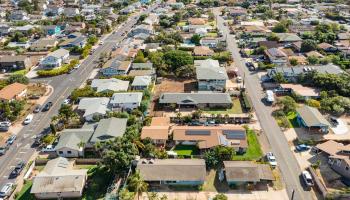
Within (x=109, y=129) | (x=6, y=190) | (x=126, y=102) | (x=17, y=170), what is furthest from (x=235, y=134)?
(x=6, y=190)

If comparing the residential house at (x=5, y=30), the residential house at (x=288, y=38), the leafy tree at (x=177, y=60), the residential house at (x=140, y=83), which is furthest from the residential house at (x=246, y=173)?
the residential house at (x=5, y=30)

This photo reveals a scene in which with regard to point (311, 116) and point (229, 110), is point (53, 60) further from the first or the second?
point (311, 116)

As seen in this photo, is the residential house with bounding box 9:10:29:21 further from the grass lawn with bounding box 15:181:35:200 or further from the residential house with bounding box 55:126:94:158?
the grass lawn with bounding box 15:181:35:200

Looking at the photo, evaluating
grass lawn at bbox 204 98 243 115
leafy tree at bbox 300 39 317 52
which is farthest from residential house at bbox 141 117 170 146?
leafy tree at bbox 300 39 317 52

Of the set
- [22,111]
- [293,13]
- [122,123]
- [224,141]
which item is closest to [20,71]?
[22,111]

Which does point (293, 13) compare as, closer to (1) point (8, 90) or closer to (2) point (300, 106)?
(2) point (300, 106)
